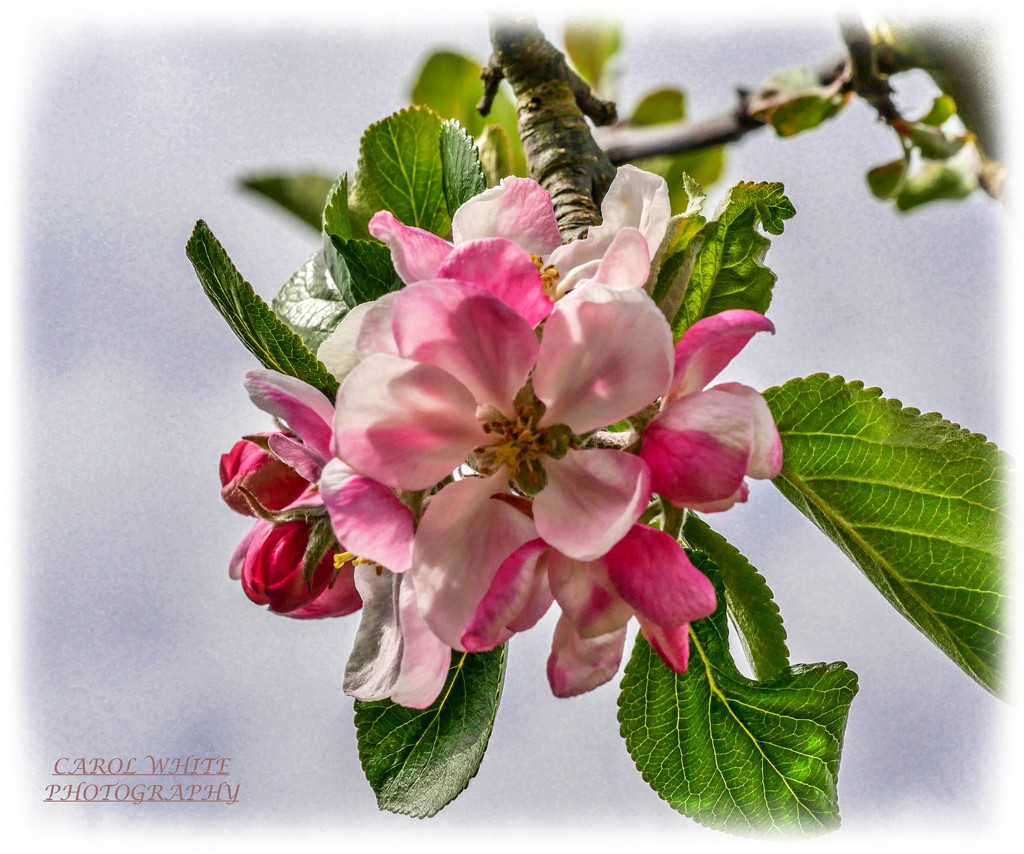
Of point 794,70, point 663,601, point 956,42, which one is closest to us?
point 663,601

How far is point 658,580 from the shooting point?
40 cm

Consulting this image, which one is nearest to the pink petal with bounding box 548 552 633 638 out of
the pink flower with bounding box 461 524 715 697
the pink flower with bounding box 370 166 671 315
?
the pink flower with bounding box 461 524 715 697

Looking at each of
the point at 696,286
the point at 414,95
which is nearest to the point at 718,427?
the point at 696,286

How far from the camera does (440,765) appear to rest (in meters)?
0.54

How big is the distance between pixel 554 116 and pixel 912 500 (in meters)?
0.43

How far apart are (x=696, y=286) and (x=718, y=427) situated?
0.16 meters

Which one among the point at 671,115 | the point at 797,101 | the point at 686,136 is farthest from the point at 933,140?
the point at 671,115

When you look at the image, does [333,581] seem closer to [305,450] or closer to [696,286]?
[305,450]

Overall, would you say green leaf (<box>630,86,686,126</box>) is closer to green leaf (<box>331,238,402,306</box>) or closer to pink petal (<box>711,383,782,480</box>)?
green leaf (<box>331,238,402,306</box>)

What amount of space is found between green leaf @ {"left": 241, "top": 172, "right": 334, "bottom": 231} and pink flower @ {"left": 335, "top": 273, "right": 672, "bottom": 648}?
68 centimetres

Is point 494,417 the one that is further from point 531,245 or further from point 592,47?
point 592,47

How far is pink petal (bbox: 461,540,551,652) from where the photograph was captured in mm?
398

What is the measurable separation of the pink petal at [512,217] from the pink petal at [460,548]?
15 centimetres

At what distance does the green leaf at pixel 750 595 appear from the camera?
0.58 metres
